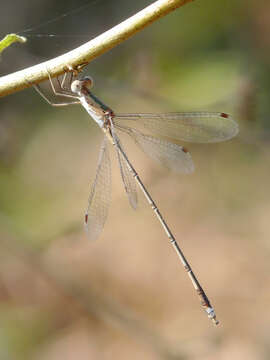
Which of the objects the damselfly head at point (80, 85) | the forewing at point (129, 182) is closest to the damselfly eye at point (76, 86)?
the damselfly head at point (80, 85)

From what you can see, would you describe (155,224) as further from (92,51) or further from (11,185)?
(92,51)

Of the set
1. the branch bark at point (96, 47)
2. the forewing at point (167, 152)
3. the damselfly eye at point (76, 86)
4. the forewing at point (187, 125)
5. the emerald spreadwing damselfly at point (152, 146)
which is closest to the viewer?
the branch bark at point (96, 47)

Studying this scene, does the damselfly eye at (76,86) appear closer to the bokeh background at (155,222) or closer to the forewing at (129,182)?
the forewing at (129,182)

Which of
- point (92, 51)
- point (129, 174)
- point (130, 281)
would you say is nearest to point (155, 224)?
point (130, 281)

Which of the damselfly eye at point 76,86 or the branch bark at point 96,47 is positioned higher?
the damselfly eye at point 76,86

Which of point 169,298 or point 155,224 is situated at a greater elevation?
point 155,224

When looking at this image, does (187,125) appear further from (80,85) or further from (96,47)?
(96,47)
